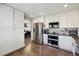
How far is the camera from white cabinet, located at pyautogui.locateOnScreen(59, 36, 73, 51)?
3562mm

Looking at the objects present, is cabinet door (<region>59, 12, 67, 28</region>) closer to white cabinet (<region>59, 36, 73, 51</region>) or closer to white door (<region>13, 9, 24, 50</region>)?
white cabinet (<region>59, 36, 73, 51</region>)

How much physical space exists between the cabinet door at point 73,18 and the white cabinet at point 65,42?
0.78 m

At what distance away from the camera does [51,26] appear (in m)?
5.04

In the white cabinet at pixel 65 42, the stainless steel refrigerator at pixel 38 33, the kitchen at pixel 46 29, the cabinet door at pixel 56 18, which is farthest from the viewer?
the stainless steel refrigerator at pixel 38 33

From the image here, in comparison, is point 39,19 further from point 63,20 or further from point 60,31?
point 63,20

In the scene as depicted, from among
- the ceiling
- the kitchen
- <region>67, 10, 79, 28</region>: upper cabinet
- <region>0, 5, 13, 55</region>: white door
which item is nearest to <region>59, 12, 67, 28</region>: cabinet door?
the kitchen

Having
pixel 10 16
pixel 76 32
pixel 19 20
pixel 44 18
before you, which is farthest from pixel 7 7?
pixel 76 32

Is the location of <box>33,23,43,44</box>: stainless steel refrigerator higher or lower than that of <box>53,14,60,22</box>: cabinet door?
lower

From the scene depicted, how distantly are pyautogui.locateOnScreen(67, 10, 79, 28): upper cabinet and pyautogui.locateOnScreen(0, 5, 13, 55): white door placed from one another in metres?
3.11

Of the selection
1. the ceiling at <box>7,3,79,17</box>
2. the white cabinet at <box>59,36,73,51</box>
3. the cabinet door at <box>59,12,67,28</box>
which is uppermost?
the ceiling at <box>7,3,79,17</box>

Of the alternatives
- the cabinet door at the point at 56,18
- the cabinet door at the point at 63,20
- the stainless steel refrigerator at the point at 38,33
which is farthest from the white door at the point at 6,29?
the cabinet door at the point at 63,20

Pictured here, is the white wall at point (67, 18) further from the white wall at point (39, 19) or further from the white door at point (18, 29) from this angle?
the white door at point (18, 29)

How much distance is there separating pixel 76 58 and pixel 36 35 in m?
5.17

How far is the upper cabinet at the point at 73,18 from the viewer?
3650 millimetres
